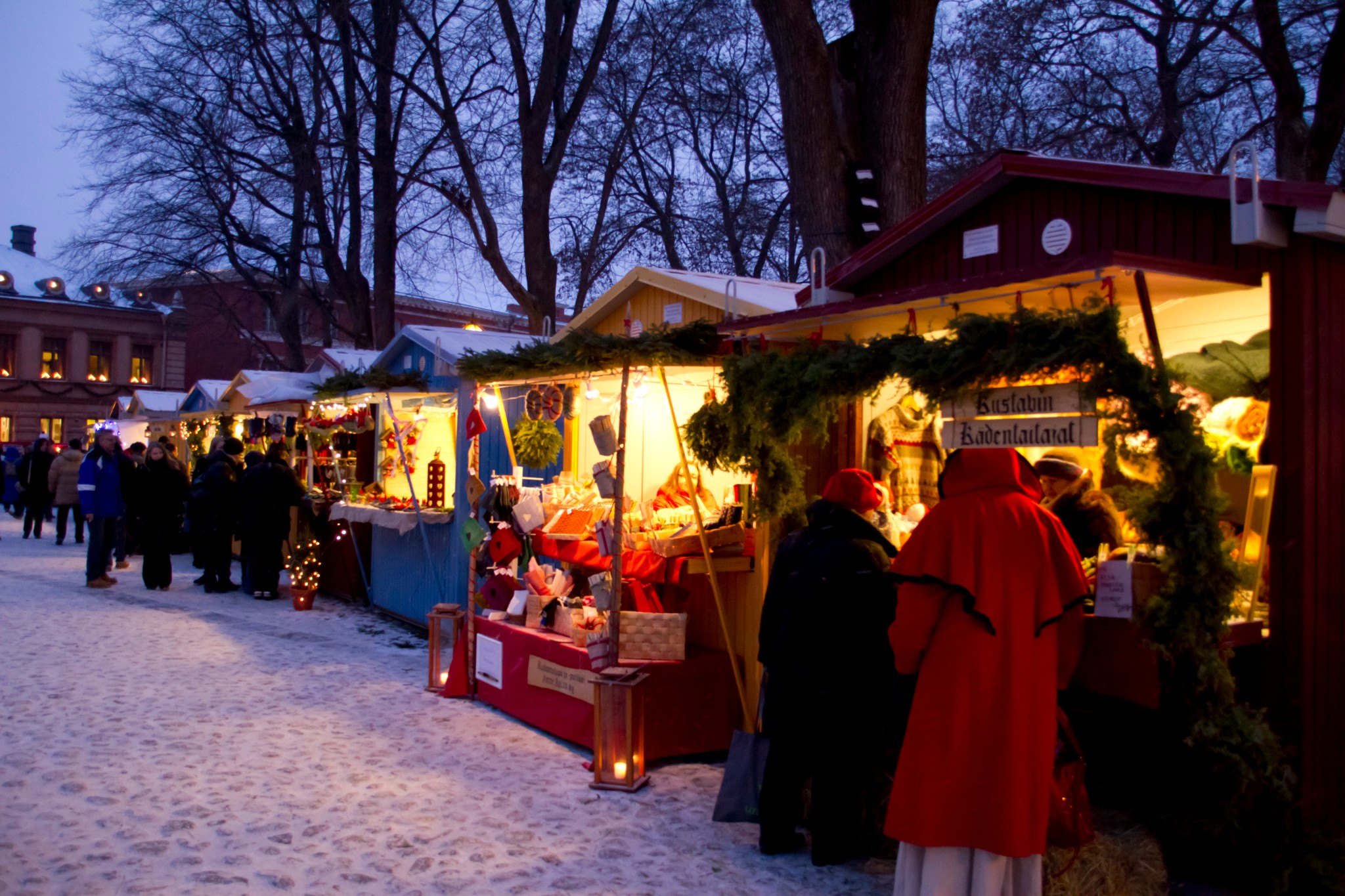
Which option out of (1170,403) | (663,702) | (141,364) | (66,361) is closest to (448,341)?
(663,702)

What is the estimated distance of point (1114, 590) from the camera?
3.81m

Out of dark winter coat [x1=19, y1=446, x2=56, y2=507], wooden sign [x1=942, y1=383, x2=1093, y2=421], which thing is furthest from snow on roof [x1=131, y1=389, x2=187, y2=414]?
wooden sign [x1=942, y1=383, x2=1093, y2=421]

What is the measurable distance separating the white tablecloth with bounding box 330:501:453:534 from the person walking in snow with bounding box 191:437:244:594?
180cm

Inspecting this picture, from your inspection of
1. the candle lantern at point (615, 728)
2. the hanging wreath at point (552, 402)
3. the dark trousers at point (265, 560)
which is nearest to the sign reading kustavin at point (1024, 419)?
the candle lantern at point (615, 728)

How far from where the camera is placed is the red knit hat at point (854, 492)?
4512 mm

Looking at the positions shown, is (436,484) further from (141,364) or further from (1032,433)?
(141,364)

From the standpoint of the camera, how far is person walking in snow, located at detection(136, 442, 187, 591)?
11.9 metres

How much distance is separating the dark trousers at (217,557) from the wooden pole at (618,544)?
793 centimetres

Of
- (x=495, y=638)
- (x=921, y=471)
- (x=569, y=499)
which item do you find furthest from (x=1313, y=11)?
(x=495, y=638)

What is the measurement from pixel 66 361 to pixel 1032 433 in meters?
41.6

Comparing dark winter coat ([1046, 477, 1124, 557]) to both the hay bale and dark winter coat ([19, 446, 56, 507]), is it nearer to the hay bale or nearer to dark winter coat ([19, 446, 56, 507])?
the hay bale

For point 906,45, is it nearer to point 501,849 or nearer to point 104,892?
point 501,849

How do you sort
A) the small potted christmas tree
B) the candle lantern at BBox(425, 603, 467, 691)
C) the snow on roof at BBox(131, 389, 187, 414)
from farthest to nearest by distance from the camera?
the snow on roof at BBox(131, 389, 187, 414) → the small potted christmas tree → the candle lantern at BBox(425, 603, 467, 691)

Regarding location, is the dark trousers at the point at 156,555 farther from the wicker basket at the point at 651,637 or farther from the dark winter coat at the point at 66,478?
the wicker basket at the point at 651,637
